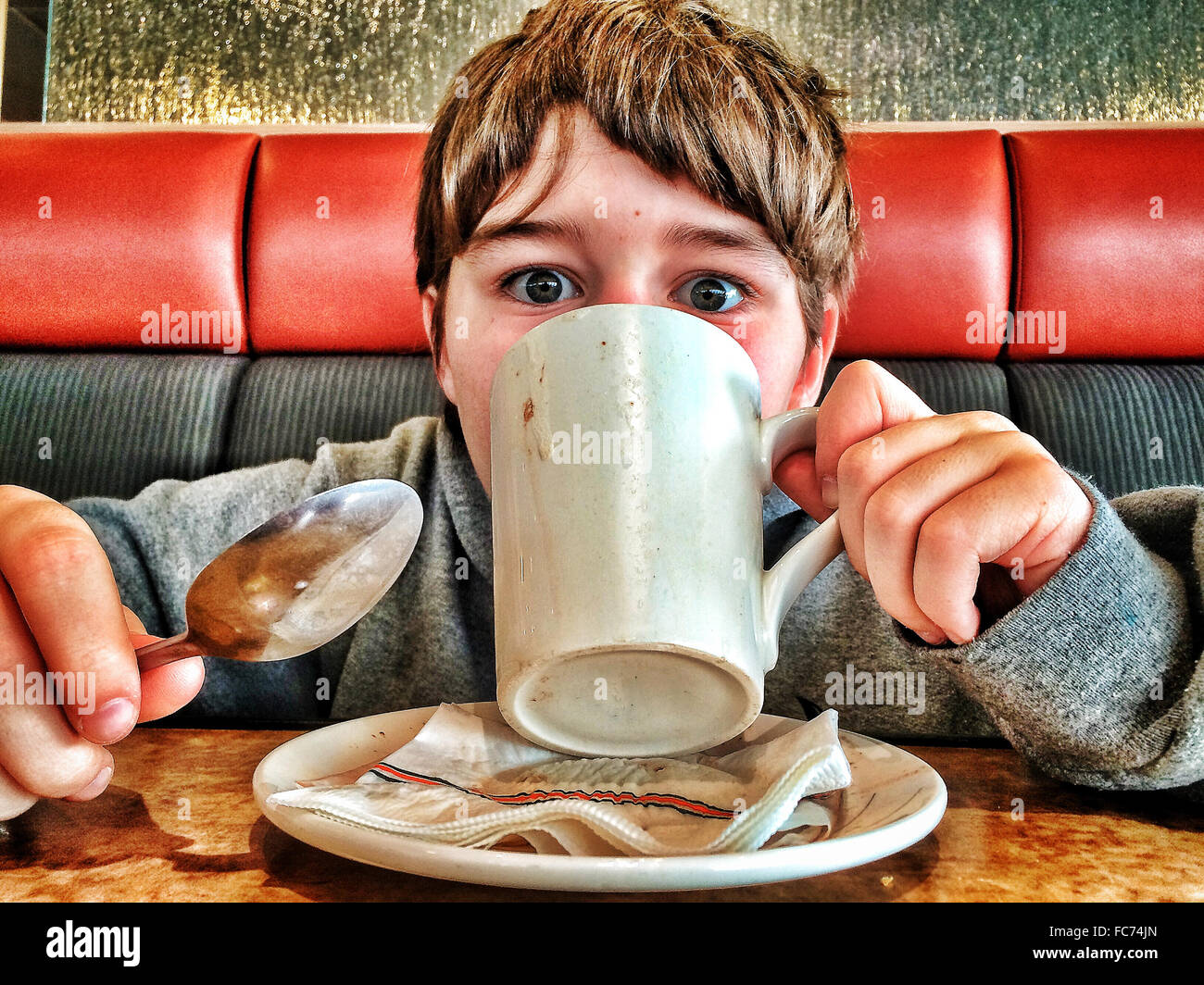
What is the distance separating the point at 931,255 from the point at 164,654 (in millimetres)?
1134

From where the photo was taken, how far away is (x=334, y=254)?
124 centimetres

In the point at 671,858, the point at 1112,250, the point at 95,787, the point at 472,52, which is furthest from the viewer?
the point at 472,52

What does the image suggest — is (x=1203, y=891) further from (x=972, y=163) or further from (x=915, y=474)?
(x=972, y=163)

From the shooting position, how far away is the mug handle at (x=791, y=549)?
365mm

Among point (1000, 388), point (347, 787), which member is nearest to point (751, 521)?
point (347, 787)

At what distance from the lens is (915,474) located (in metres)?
0.37

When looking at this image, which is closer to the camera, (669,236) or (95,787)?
(95,787)

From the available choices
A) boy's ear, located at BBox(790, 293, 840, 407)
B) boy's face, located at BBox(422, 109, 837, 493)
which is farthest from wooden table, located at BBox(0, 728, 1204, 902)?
boy's ear, located at BBox(790, 293, 840, 407)

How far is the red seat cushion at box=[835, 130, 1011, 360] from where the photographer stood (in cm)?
119

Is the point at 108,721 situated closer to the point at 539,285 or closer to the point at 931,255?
the point at 539,285

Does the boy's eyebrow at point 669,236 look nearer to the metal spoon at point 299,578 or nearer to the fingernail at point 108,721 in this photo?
the metal spoon at point 299,578

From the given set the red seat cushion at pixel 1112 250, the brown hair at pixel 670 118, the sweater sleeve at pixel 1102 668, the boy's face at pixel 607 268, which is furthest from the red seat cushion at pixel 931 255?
the sweater sleeve at pixel 1102 668

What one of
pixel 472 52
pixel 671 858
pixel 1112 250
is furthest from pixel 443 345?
pixel 1112 250
